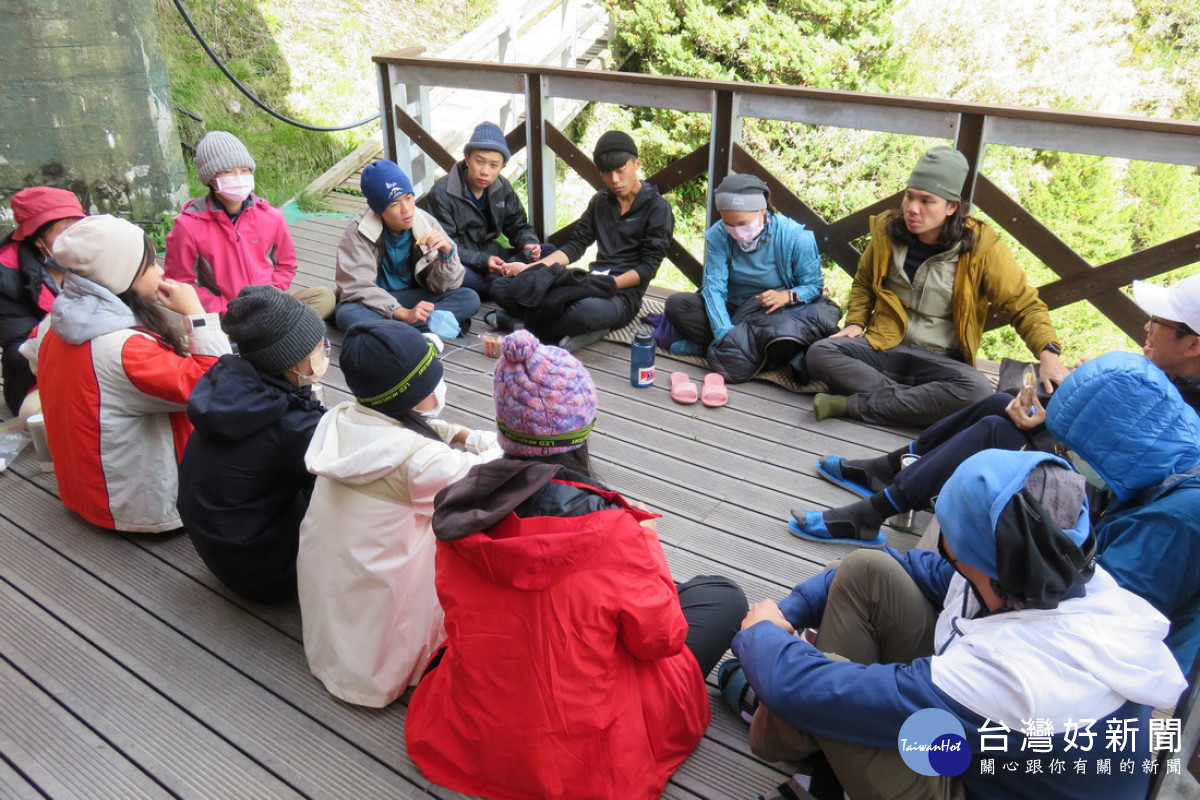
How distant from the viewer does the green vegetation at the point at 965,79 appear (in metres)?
11.7

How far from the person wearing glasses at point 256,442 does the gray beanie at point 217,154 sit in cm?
160

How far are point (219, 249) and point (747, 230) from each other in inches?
91.3

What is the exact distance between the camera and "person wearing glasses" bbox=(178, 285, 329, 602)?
2.21 metres

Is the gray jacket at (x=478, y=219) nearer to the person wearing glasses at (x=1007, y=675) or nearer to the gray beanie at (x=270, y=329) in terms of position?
the gray beanie at (x=270, y=329)

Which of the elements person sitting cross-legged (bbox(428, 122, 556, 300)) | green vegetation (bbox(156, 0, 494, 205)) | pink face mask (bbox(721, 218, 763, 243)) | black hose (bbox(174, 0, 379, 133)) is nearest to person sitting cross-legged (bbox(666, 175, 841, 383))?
pink face mask (bbox(721, 218, 763, 243))

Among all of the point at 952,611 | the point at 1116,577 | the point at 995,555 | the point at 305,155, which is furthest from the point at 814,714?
the point at 305,155

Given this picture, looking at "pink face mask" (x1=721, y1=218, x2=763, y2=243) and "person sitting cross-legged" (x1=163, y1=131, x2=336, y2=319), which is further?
"pink face mask" (x1=721, y1=218, x2=763, y2=243)

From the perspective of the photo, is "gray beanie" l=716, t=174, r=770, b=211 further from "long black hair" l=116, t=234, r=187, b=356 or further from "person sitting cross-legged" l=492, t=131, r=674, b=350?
"long black hair" l=116, t=234, r=187, b=356

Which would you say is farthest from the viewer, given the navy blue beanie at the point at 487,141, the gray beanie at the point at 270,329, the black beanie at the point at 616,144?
the navy blue beanie at the point at 487,141

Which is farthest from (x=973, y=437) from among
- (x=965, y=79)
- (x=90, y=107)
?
(x=965, y=79)

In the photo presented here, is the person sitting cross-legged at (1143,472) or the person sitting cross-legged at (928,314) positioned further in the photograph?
the person sitting cross-legged at (928,314)

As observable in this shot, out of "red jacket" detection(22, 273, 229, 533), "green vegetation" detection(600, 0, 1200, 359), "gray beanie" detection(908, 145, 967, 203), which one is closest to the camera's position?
"red jacket" detection(22, 273, 229, 533)

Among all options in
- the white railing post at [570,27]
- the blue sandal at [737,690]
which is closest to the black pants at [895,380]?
the blue sandal at [737,690]

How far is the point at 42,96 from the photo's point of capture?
4645mm
